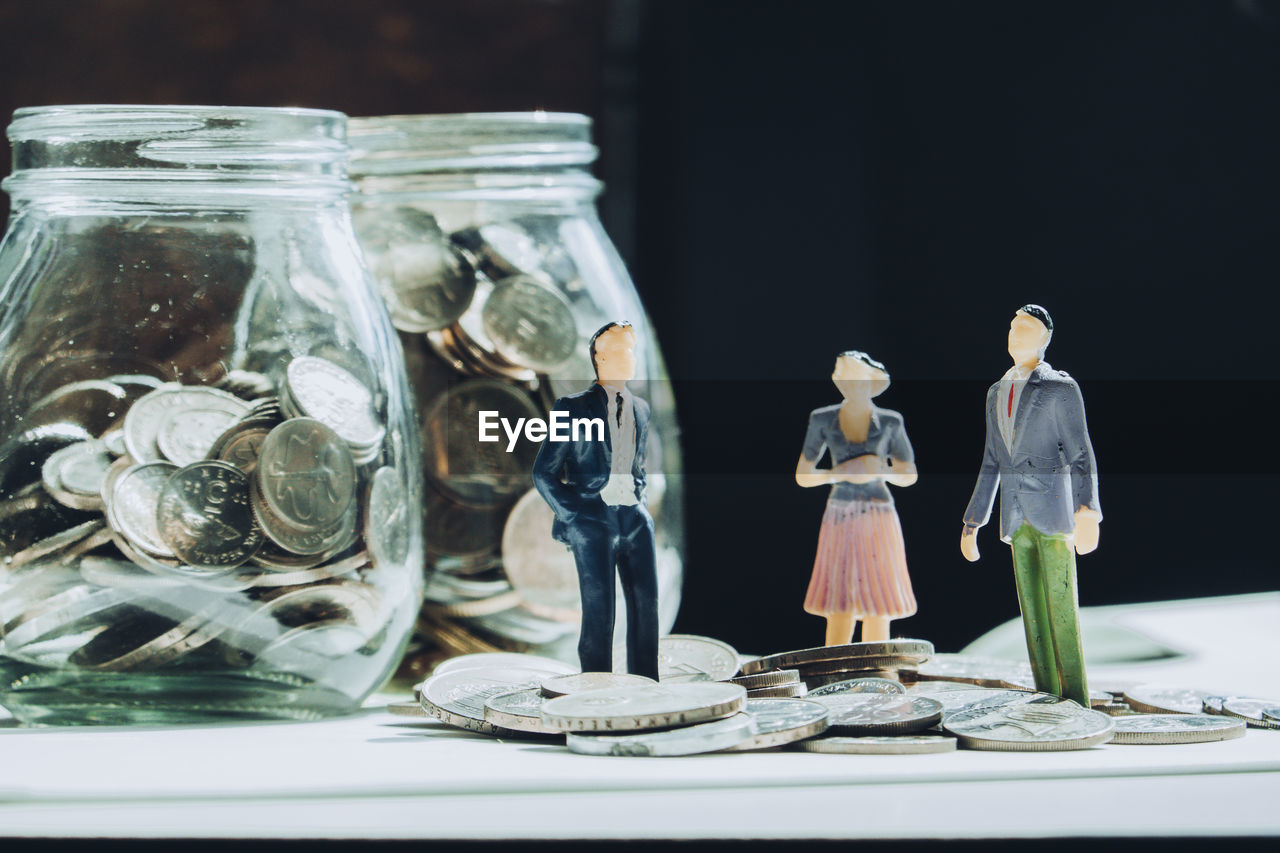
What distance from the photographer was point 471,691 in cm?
77

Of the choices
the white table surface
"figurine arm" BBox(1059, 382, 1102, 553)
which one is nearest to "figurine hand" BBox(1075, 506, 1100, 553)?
"figurine arm" BBox(1059, 382, 1102, 553)

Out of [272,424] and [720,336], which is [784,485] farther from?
[272,424]

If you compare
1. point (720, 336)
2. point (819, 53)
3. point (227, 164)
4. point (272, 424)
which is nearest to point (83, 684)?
point (272, 424)

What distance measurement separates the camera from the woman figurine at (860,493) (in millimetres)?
812

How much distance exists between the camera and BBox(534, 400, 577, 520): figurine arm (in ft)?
2.49

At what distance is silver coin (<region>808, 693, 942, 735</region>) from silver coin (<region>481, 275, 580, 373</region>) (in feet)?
0.86

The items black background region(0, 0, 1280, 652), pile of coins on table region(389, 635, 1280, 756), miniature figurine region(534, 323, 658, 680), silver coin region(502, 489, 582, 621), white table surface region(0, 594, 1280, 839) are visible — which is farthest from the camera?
black background region(0, 0, 1280, 652)

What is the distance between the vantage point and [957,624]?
56.8 inches

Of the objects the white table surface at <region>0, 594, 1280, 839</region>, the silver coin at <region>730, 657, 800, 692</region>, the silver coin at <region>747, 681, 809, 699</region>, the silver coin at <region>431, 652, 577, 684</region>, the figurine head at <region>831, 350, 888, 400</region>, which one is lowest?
the white table surface at <region>0, 594, 1280, 839</region>

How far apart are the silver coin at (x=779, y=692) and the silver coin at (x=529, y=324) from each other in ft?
0.78

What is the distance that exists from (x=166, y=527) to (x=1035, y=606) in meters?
0.43

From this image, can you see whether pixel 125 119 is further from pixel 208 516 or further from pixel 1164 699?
pixel 1164 699

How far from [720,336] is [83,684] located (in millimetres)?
823

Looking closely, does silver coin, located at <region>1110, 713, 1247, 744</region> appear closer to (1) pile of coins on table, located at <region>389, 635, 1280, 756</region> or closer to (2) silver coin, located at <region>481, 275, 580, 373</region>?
(1) pile of coins on table, located at <region>389, 635, 1280, 756</region>
